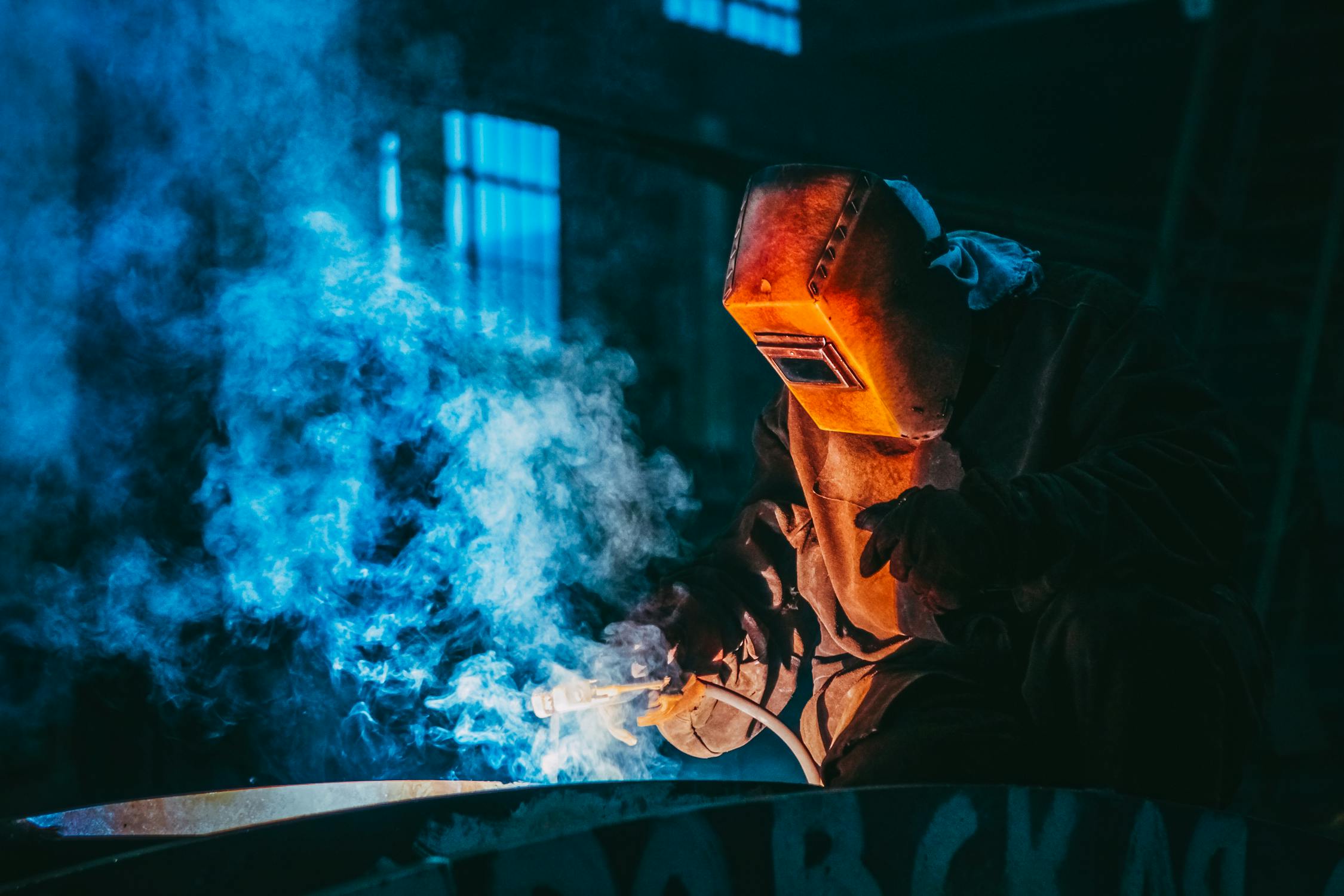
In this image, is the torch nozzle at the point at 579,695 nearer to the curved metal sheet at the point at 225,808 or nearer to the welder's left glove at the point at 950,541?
the curved metal sheet at the point at 225,808

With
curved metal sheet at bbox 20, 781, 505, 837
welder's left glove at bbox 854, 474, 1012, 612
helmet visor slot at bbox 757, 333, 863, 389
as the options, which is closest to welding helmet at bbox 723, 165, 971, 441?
helmet visor slot at bbox 757, 333, 863, 389

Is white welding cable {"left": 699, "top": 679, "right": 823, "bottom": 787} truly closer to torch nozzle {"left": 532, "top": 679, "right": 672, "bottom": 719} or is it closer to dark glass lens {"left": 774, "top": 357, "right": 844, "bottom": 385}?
torch nozzle {"left": 532, "top": 679, "right": 672, "bottom": 719}

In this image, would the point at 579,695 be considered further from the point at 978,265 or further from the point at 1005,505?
the point at 978,265

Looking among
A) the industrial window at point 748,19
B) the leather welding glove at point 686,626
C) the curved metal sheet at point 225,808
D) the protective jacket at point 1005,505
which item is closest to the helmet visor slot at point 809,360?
the protective jacket at point 1005,505

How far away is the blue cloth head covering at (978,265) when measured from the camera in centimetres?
204

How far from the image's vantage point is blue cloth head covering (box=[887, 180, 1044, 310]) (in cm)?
204

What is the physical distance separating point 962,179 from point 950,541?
1099 cm

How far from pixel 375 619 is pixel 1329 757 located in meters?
4.74

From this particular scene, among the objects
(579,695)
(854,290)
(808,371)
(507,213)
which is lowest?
(579,695)

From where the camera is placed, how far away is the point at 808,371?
6.82ft

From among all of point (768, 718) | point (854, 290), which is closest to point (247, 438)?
point (768, 718)

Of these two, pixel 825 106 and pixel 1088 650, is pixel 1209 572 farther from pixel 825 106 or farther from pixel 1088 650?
pixel 825 106

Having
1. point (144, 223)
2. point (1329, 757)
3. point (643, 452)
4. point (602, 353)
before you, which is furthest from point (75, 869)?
point (602, 353)

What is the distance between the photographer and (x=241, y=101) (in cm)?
469
